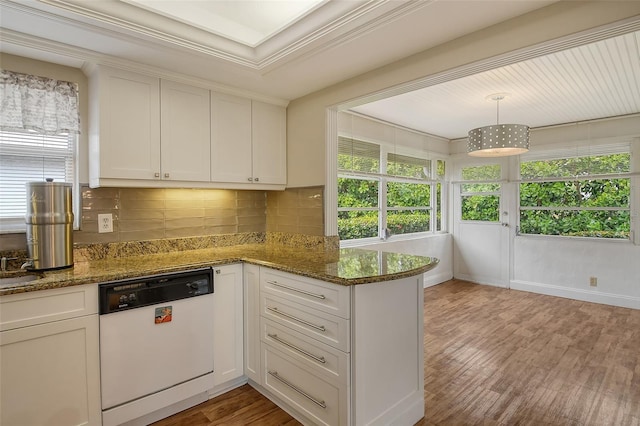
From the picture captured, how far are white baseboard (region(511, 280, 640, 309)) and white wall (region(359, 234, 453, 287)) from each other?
1.04 metres

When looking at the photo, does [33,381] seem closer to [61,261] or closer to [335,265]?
[61,261]

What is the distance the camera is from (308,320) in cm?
195

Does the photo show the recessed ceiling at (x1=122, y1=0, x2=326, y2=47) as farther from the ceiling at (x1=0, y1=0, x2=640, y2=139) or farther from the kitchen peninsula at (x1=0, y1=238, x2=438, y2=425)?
the kitchen peninsula at (x1=0, y1=238, x2=438, y2=425)

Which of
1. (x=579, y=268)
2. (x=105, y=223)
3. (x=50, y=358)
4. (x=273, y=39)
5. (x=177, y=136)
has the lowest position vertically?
(x=579, y=268)

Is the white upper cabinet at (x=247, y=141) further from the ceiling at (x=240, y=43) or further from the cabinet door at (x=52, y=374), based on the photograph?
the cabinet door at (x=52, y=374)

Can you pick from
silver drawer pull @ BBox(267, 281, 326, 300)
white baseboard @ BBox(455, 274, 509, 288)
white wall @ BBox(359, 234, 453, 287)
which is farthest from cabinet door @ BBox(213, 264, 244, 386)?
white baseboard @ BBox(455, 274, 509, 288)

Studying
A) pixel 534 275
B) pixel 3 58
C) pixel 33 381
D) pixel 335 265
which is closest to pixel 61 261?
pixel 33 381

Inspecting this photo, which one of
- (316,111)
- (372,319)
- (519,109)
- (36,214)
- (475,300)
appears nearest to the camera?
(372,319)

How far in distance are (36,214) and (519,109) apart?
191 inches

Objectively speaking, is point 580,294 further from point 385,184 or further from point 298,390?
point 298,390

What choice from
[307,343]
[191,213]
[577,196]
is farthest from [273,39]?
[577,196]

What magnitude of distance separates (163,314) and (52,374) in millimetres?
573

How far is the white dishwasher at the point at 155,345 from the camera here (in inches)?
74.3

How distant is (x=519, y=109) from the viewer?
13.6ft
